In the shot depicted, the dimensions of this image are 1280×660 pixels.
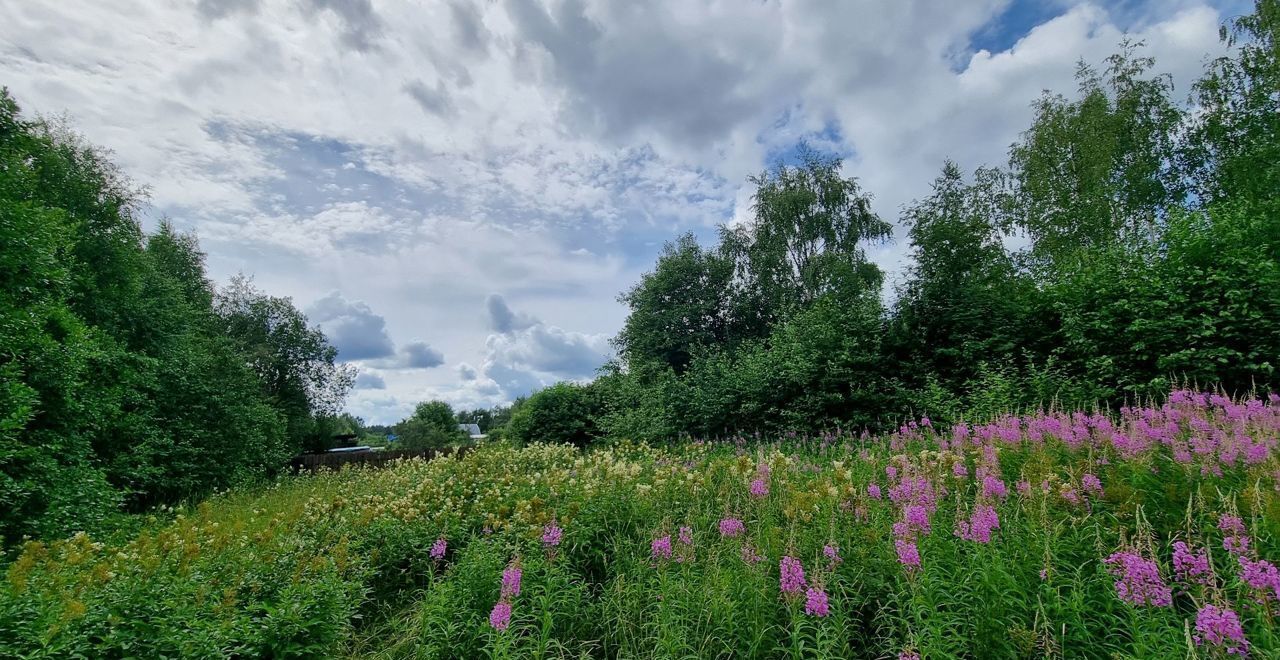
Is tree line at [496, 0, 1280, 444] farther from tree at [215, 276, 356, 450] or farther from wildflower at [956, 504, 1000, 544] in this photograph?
tree at [215, 276, 356, 450]

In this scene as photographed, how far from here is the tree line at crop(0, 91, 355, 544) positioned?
6.62 m

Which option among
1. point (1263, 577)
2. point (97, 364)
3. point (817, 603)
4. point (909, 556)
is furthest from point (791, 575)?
point (97, 364)

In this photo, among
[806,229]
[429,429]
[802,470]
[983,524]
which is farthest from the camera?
[429,429]

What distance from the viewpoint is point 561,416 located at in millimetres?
18047

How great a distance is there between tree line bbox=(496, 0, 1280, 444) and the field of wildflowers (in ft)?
9.16

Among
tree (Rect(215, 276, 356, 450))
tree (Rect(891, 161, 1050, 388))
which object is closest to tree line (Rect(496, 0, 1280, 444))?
tree (Rect(891, 161, 1050, 388))

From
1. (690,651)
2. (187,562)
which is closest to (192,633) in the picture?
(187,562)

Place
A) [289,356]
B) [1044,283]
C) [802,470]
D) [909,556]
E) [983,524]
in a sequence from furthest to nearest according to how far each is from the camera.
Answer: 1. [289,356]
2. [1044,283]
3. [802,470]
4. [983,524]
5. [909,556]

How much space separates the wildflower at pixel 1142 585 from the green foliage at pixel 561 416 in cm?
1554

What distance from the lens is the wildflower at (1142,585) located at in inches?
86.9

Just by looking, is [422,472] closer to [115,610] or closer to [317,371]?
[115,610]

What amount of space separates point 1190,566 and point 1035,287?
894 centimetres

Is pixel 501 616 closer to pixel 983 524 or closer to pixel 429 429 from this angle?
pixel 983 524

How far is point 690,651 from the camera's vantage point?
2918 mm
